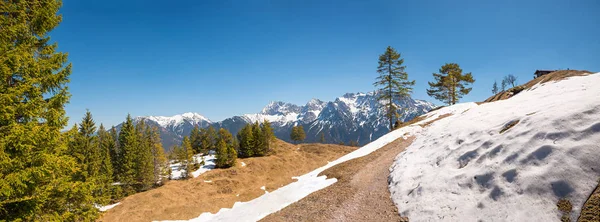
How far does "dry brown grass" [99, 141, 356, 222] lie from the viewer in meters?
29.5

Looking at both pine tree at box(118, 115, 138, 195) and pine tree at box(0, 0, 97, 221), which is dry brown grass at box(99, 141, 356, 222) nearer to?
pine tree at box(118, 115, 138, 195)

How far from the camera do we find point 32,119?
29.7ft

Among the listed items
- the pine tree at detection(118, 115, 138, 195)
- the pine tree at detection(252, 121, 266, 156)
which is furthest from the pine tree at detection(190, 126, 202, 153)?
the pine tree at detection(118, 115, 138, 195)

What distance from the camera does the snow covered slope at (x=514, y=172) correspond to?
22.7ft

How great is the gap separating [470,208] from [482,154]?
3681 millimetres

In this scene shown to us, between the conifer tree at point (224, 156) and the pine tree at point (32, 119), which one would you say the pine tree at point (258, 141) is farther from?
the pine tree at point (32, 119)

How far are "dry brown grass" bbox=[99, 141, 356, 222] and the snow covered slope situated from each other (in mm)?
16346

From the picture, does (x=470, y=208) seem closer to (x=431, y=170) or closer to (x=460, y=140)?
(x=431, y=170)

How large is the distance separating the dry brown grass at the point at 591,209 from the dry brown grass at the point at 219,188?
21125 millimetres

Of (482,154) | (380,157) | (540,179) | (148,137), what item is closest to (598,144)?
(540,179)

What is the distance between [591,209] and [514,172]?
240cm

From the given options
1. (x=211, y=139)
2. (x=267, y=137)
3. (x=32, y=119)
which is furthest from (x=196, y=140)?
(x=32, y=119)

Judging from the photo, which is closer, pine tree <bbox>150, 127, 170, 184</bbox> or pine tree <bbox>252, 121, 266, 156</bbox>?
pine tree <bbox>150, 127, 170, 184</bbox>

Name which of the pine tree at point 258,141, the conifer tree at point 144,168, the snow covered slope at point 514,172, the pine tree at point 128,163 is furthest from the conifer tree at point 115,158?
the snow covered slope at point 514,172
